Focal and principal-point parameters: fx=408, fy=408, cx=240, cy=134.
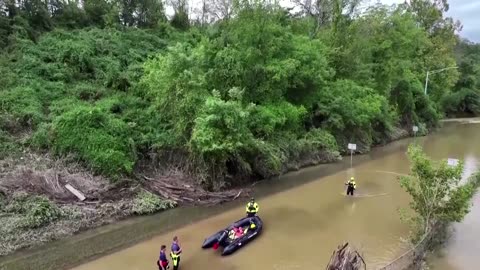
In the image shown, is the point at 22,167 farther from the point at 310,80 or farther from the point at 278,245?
the point at 310,80

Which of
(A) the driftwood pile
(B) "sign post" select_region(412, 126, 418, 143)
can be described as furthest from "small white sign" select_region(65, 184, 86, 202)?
(B) "sign post" select_region(412, 126, 418, 143)

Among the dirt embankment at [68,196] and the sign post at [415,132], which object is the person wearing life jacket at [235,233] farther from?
the sign post at [415,132]

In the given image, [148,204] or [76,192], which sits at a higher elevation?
[76,192]

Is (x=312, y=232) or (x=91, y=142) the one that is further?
(x=91, y=142)

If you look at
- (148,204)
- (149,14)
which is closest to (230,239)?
(148,204)

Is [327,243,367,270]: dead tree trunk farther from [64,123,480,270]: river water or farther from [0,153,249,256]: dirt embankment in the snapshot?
[0,153,249,256]: dirt embankment

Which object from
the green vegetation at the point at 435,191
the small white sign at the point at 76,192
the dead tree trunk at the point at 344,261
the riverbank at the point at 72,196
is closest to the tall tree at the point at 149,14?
the riverbank at the point at 72,196

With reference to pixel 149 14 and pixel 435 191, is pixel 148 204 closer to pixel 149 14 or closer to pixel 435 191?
pixel 435 191
